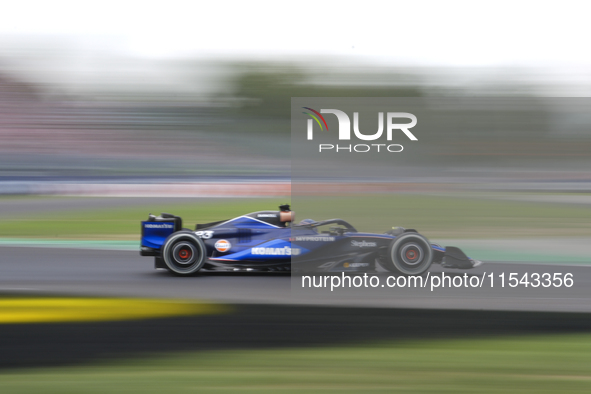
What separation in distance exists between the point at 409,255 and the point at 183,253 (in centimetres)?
251

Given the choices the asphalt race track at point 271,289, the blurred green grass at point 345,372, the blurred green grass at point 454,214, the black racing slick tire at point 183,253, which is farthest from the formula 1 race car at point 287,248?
the blurred green grass at point 454,214

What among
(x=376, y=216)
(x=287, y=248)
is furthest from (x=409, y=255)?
(x=376, y=216)

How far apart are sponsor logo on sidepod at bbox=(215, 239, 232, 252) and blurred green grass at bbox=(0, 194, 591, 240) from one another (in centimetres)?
418

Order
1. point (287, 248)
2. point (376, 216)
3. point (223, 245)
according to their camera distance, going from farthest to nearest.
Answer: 1. point (376, 216)
2. point (223, 245)
3. point (287, 248)

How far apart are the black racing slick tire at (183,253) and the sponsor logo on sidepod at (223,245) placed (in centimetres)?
17

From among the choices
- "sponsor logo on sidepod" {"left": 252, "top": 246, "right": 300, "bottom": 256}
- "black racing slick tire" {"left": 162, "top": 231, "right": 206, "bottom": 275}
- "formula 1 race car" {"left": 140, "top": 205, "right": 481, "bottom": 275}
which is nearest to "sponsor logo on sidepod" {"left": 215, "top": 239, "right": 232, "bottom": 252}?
"formula 1 race car" {"left": 140, "top": 205, "right": 481, "bottom": 275}

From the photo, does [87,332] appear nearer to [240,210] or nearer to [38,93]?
[240,210]

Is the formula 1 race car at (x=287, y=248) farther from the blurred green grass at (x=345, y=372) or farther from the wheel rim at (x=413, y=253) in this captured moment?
the blurred green grass at (x=345, y=372)

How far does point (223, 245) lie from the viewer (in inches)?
→ 259

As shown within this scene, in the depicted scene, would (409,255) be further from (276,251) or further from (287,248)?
(276,251)

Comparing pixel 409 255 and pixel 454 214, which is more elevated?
pixel 454 214

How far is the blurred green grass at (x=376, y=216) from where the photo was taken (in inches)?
460

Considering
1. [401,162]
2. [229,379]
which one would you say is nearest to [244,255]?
[229,379]

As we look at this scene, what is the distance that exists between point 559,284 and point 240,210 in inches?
366
